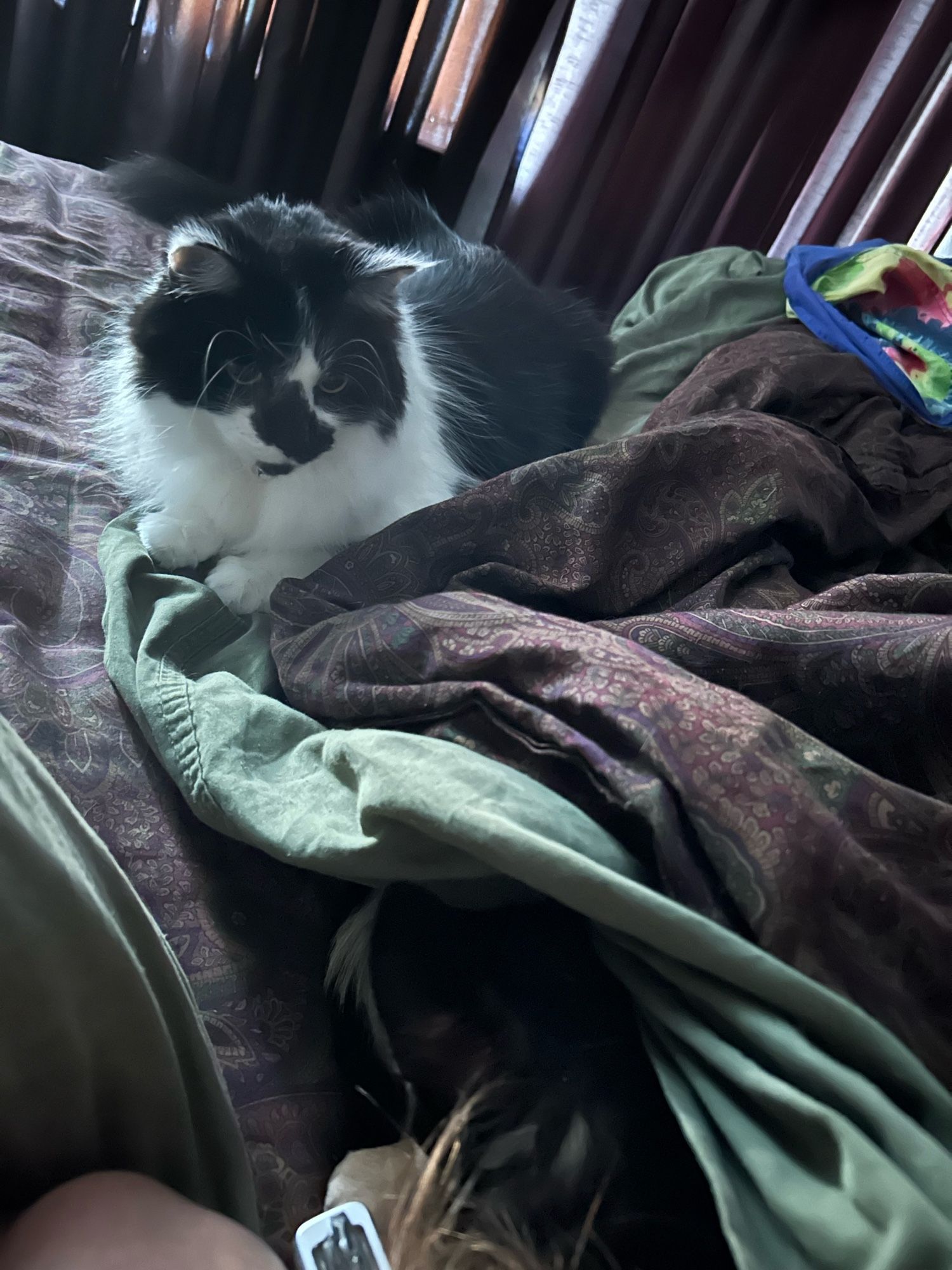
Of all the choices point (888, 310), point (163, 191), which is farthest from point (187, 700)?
point (888, 310)

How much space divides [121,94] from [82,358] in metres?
1.34

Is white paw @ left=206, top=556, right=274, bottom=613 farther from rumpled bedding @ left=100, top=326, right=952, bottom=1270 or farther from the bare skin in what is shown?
the bare skin

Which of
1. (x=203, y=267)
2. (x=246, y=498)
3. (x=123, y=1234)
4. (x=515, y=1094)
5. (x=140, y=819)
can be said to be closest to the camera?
(x=123, y=1234)

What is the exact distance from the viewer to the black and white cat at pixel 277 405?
93cm

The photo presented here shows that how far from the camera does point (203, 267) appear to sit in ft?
2.98

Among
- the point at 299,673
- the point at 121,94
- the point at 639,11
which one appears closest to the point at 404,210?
the point at 639,11

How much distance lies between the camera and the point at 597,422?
148 centimetres

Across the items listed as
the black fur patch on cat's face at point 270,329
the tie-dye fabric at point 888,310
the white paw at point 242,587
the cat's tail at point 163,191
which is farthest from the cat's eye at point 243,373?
the tie-dye fabric at point 888,310

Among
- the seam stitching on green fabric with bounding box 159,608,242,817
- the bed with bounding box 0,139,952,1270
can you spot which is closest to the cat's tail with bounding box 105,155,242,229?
the bed with bounding box 0,139,952,1270

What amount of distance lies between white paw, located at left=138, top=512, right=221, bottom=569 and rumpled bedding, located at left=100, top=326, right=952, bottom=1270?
0.04 meters

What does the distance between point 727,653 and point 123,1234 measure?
1.88ft

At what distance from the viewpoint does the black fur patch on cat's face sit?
3.01 ft

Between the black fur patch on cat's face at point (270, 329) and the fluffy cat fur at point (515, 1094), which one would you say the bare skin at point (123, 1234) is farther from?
the black fur patch on cat's face at point (270, 329)

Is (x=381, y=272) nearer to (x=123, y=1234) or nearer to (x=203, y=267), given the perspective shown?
(x=203, y=267)
